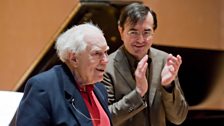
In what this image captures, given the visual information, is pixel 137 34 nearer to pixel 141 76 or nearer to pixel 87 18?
pixel 141 76

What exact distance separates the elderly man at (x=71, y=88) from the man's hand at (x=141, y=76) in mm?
284

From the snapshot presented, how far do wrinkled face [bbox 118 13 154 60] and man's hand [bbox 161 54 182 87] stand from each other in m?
0.13

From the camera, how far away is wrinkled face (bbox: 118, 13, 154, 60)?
90.1 inches

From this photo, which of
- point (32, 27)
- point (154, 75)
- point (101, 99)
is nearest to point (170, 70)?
point (154, 75)

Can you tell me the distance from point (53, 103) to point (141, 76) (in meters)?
0.53

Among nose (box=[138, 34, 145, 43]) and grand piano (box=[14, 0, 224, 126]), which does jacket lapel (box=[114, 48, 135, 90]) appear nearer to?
nose (box=[138, 34, 145, 43])

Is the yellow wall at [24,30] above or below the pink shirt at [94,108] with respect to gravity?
below

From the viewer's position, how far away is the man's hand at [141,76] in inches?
85.4

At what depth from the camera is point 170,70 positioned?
89.1 inches

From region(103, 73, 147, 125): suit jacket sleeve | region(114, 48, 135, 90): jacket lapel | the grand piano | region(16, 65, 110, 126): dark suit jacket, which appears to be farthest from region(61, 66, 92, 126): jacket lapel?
the grand piano

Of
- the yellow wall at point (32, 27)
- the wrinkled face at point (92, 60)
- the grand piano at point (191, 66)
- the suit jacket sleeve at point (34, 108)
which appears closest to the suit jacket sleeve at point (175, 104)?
the wrinkled face at point (92, 60)

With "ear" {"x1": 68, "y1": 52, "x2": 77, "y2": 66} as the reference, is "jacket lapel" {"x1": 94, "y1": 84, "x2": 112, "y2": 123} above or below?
below

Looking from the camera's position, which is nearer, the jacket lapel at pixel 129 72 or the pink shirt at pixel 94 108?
the pink shirt at pixel 94 108

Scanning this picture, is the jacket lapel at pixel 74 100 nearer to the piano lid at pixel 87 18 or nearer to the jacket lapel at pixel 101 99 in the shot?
the jacket lapel at pixel 101 99
